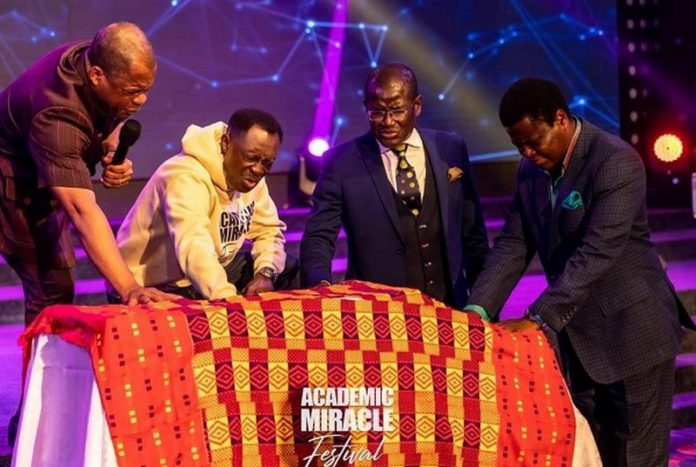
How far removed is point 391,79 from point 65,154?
116 centimetres

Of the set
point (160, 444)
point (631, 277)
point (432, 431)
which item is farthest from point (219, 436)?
point (631, 277)

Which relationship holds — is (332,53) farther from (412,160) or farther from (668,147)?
(412,160)

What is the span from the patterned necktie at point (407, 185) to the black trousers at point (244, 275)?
0.43 metres

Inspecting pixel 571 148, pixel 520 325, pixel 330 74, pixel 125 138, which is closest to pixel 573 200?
pixel 571 148

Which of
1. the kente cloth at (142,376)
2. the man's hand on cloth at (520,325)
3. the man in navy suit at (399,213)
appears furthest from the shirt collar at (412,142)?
the kente cloth at (142,376)

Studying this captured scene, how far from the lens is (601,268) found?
12.4 feet

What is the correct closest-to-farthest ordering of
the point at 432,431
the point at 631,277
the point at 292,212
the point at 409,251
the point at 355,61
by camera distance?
the point at 432,431 < the point at 631,277 < the point at 409,251 < the point at 292,212 < the point at 355,61

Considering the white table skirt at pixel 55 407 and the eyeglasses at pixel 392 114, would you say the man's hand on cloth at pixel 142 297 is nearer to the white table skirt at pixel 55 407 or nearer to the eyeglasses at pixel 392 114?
the white table skirt at pixel 55 407

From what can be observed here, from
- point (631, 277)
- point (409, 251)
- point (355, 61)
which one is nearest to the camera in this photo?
point (631, 277)

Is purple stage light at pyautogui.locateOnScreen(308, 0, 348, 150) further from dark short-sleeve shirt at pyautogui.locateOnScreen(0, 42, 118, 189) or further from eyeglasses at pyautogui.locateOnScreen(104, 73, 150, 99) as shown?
eyeglasses at pyautogui.locateOnScreen(104, 73, 150, 99)

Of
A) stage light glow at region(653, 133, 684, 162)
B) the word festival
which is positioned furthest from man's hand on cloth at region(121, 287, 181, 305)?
stage light glow at region(653, 133, 684, 162)

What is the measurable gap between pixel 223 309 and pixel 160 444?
1.23ft

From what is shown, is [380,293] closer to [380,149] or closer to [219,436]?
[219,436]

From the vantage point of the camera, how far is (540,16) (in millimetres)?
9078
